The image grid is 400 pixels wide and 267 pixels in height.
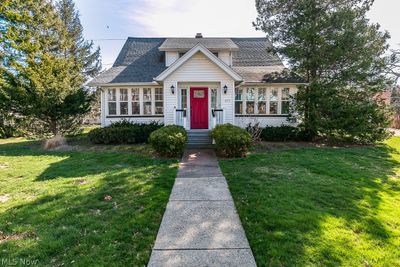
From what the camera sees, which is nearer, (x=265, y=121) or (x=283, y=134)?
(x=283, y=134)

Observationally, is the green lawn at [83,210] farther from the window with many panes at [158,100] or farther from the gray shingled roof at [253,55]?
the gray shingled roof at [253,55]

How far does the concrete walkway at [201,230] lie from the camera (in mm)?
3246

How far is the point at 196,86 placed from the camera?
1330 centimetres

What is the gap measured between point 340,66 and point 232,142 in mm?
7493

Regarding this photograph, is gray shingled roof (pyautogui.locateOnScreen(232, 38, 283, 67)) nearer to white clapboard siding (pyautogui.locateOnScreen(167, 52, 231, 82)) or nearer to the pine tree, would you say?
white clapboard siding (pyautogui.locateOnScreen(167, 52, 231, 82))

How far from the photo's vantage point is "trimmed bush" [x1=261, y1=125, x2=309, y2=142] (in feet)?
43.2

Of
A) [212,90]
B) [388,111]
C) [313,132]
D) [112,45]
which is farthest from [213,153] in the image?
[112,45]

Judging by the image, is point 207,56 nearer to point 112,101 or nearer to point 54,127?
point 112,101

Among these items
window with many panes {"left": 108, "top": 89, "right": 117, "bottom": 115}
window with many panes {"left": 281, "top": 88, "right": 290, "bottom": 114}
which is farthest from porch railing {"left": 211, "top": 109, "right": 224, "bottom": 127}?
window with many panes {"left": 108, "top": 89, "right": 117, "bottom": 115}

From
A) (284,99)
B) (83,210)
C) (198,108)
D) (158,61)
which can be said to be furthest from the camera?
(158,61)

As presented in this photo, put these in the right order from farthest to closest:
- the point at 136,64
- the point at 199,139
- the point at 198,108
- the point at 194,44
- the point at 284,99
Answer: the point at 136,64, the point at 194,44, the point at 284,99, the point at 198,108, the point at 199,139

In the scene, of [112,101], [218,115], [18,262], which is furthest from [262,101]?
[18,262]

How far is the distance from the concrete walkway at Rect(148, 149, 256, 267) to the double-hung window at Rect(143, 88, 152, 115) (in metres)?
8.81

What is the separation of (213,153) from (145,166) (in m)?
3.28
